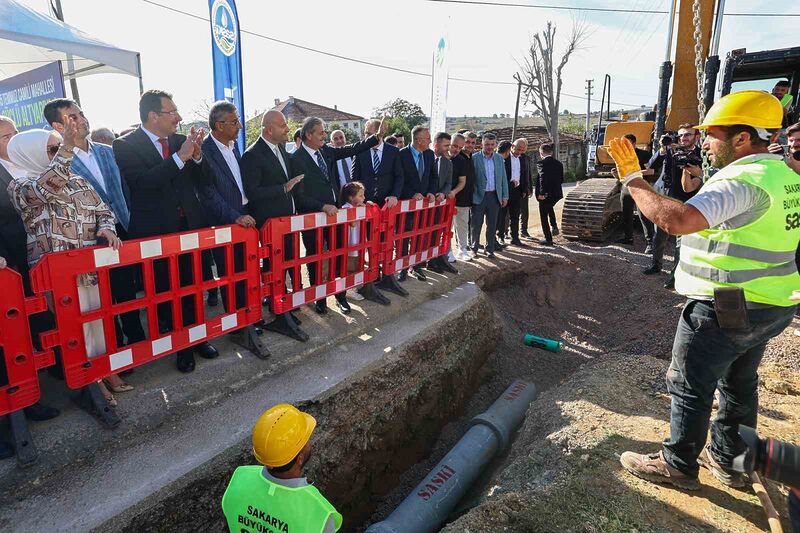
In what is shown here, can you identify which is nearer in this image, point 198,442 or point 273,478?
point 273,478

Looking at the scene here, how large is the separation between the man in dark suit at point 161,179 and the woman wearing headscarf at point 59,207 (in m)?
0.40

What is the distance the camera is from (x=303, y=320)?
5.00 meters

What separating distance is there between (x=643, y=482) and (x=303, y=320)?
11.3 feet

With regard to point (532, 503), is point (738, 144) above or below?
above

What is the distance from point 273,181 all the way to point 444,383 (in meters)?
2.85

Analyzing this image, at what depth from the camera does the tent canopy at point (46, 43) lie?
6.64m

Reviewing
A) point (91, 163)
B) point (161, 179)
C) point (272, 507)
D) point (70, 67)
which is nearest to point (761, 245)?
point (272, 507)

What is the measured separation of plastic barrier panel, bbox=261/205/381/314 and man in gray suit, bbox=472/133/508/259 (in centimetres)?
298

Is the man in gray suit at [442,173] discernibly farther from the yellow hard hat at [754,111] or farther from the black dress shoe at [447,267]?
the yellow hard hat at [754,111]

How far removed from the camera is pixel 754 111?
239cm

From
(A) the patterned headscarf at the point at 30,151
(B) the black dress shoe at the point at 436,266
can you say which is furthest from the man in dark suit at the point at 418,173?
(A) the patterned headscarf at the point at 30,151

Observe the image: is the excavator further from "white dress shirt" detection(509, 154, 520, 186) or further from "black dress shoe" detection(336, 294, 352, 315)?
"black dress shoe" detection(336, 294, 352, 315)

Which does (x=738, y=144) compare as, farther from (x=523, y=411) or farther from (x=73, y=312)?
(x=73, y=312)

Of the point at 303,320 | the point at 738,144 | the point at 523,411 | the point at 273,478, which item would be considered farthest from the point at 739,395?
the point at 303,320
